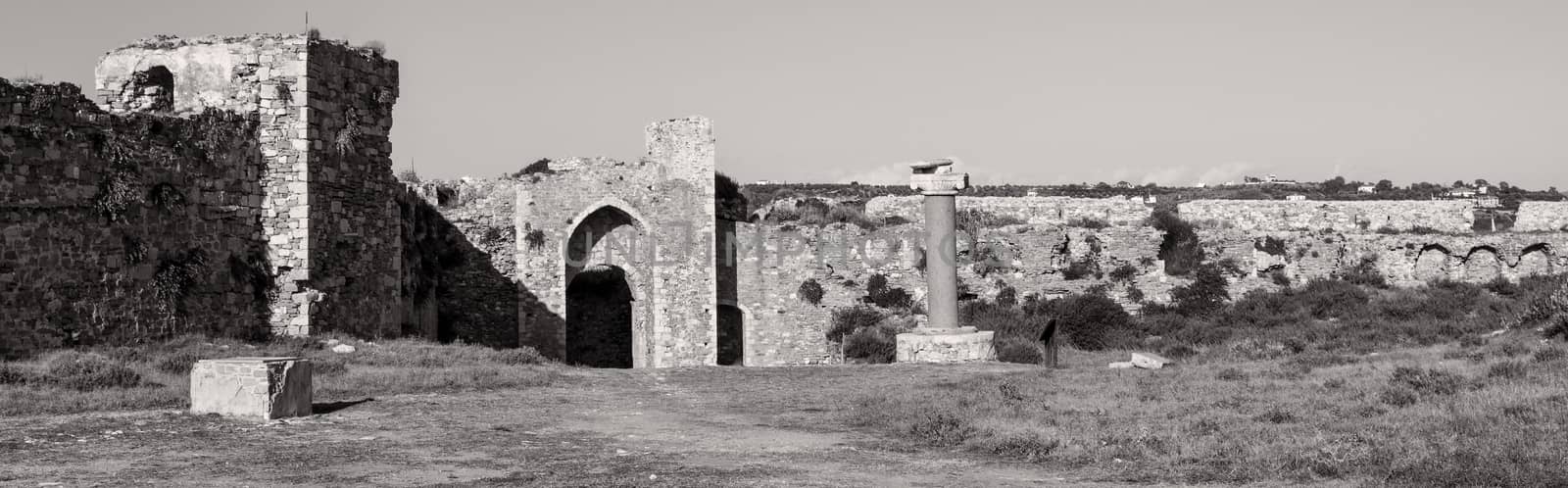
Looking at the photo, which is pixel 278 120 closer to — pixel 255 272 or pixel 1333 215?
pixel 255 272

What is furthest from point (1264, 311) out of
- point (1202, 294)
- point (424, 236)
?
point (424, 236)

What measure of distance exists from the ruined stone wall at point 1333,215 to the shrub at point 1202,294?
3709 mm

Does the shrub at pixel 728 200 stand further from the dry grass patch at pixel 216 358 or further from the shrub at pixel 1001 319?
the dry grass patch at pixel 216 358

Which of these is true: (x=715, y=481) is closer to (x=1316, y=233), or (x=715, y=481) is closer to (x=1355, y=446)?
(x=1355, y=446)

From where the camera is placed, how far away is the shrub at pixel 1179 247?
35.3 metres

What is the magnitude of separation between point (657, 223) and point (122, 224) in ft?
53.9

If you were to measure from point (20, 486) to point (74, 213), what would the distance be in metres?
8.86

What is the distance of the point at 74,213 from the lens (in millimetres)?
16641

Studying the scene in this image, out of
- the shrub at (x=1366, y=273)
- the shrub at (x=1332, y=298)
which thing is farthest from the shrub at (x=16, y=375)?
the shrub at (x=1366, y=273)

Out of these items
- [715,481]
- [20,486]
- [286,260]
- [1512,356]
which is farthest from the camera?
[286,260]

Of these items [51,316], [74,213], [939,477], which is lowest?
[939,477]

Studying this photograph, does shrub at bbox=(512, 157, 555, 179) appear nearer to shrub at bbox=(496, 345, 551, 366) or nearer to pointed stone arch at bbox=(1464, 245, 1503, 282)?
shrub at bbox=(496, 345, 551, 366)

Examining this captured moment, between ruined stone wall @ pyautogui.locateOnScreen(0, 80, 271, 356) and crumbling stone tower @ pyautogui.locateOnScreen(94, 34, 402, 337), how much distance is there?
348mm

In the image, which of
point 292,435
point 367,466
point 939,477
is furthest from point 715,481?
point 292,435
